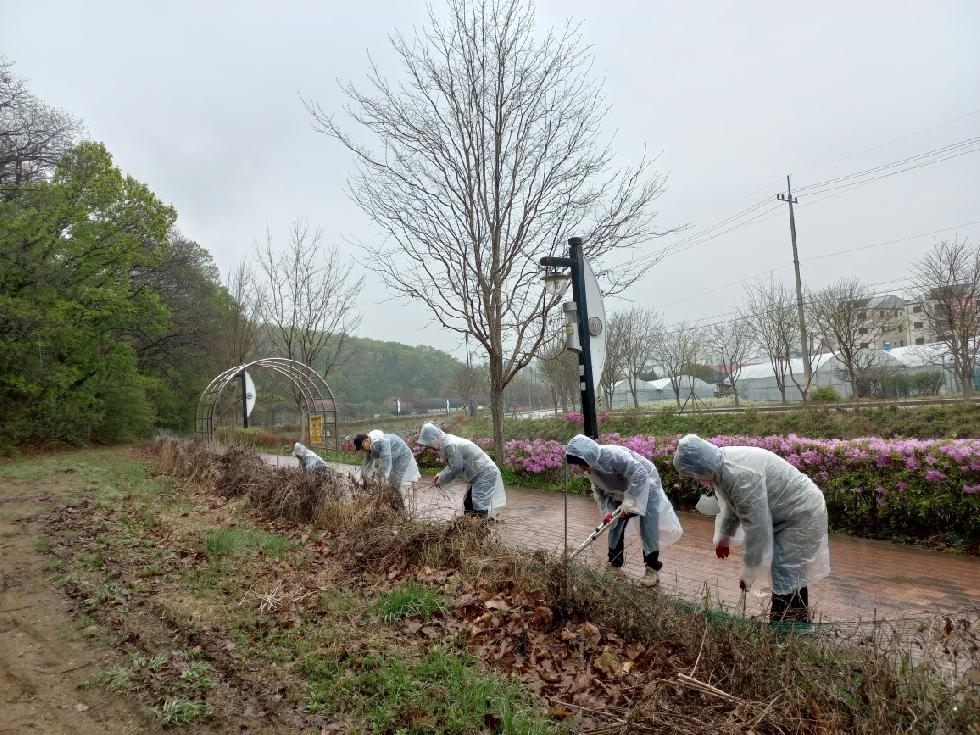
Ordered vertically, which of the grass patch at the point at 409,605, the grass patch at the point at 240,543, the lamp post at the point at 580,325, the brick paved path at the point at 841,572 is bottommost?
the brick paved path at the point at 841,572

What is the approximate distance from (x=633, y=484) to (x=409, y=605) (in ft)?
7.00

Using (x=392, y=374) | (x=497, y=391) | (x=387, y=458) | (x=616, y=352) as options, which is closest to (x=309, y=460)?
(x=387, y=458)

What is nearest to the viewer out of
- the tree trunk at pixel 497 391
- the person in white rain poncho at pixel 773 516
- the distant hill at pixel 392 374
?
the person in white rain poncho at pixel 773 516

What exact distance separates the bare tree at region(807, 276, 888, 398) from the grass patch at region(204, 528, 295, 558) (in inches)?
651

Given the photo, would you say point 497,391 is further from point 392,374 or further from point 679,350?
point 392,374

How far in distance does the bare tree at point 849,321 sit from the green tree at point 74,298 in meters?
23.4

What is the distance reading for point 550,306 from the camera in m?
10.1

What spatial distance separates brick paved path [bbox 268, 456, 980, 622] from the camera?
14.9 feet

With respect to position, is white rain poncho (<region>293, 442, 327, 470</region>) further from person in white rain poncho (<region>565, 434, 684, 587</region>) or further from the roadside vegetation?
person in white rain poncho (<region>565, 434, 684, 587</region>)

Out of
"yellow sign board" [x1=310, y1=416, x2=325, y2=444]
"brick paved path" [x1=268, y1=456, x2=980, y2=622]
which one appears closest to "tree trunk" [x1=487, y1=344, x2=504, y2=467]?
"brick paved path" [x1=268, y1=456, x2=980, y2=622]

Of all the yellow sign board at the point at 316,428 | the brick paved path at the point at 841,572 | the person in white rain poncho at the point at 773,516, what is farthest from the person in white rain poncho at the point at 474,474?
the yellow sign board at the point at 316,428

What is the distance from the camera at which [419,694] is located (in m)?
3.14

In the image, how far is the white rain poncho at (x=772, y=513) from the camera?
385 cm

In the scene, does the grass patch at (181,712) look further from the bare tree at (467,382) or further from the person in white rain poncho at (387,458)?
the bare tree at (467,382)
